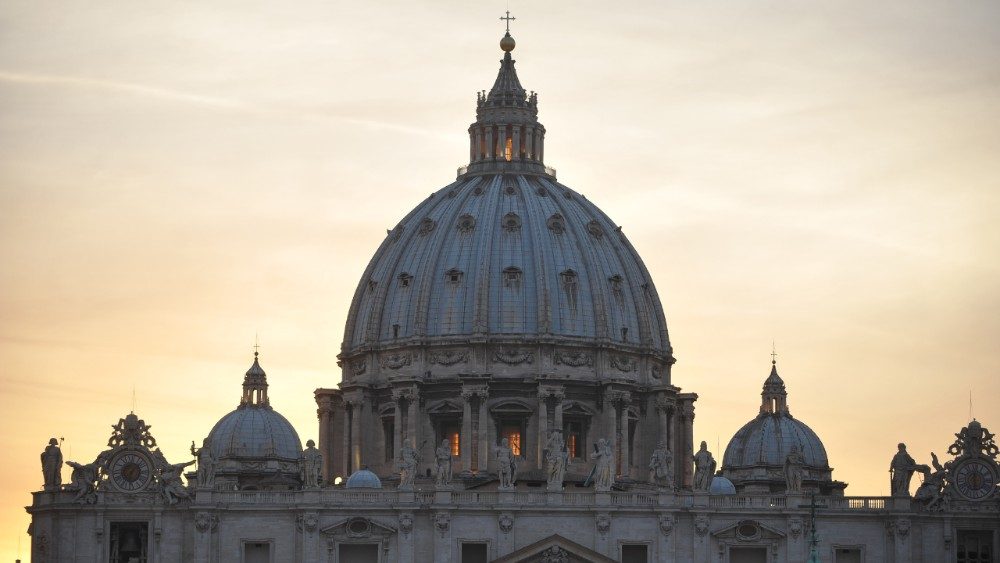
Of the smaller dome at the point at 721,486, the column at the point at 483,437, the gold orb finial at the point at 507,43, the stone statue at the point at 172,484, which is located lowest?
the stone statue at the point at 172,484

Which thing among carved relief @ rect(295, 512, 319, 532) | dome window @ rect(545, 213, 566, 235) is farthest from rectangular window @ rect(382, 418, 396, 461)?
carved relief @ rect(295, 512, 319, 532)

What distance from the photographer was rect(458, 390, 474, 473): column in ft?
542

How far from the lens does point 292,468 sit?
179250 millimetres

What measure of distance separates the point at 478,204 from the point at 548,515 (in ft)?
108

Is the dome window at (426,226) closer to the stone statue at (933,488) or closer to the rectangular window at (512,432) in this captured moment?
the rectangular window at (512,432)

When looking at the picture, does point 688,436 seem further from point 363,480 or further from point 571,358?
point 363,480

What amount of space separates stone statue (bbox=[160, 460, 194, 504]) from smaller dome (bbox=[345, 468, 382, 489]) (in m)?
10.8

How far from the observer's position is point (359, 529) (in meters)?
146

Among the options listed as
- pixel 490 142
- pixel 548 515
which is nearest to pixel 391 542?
pixel 548 515

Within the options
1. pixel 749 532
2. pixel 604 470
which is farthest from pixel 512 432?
pixel 749 532

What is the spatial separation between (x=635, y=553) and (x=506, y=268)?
28572 mm

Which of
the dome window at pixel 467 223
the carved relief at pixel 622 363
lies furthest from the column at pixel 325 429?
the carved relief at pixel 622 363

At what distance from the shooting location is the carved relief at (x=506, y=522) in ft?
480

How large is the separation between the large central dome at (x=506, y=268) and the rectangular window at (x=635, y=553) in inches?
950
